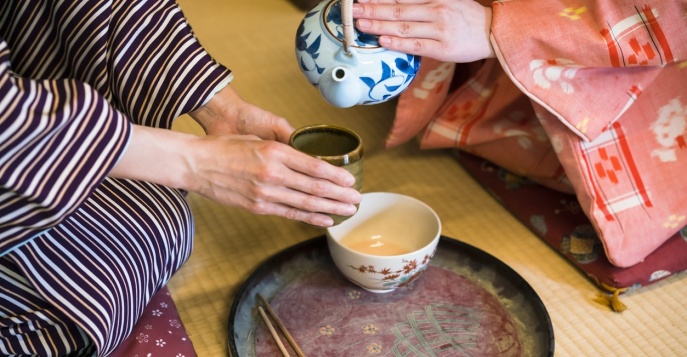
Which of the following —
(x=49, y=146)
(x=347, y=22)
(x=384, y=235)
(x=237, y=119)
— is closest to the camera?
(x=49, y=146)

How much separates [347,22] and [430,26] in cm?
23

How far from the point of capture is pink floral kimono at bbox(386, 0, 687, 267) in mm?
1459

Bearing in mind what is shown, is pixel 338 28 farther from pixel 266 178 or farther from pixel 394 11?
pixel 266 178

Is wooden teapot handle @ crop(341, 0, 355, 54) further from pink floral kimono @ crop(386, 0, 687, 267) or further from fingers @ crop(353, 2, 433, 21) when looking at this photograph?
pink floral kimono @ crop(386, 0, 687, 267)

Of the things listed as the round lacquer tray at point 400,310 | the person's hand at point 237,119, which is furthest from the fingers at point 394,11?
the round lacquer tray at point 400,310

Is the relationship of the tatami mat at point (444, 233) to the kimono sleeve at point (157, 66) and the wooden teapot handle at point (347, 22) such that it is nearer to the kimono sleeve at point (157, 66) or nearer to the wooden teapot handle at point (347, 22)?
the kimono sleeve at point (157, 66)

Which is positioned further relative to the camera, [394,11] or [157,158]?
[394,11]

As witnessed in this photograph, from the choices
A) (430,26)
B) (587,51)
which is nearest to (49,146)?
(430,26)

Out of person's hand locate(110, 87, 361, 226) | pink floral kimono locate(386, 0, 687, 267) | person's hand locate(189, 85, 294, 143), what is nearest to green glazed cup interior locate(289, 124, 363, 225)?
person's hand locate(110, 87, 361, 226)

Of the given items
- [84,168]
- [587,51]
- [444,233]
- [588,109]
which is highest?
[84,168]

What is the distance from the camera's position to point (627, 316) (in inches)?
61.4

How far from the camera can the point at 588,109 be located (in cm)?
152

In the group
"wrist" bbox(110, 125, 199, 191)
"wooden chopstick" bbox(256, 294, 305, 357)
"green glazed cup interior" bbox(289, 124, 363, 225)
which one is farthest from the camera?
"wooden chopstick" bbox(256, 294, 305, 357)

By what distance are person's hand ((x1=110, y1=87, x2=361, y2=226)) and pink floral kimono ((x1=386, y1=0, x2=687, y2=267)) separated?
18.6 inches
